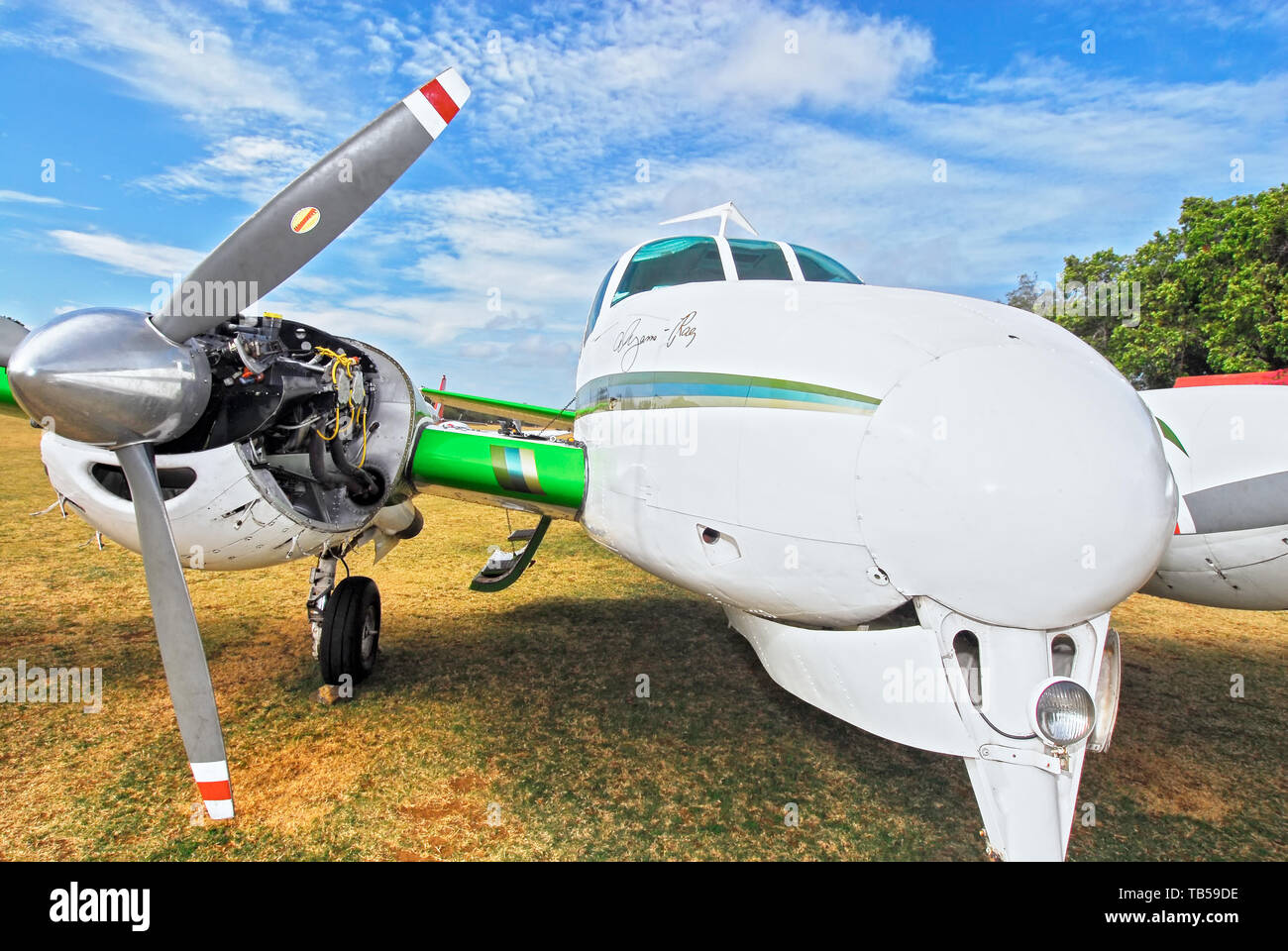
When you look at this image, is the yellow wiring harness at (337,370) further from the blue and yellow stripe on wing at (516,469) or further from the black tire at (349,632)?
the black tire at (349,632)

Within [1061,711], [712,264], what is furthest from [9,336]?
[1061,711]

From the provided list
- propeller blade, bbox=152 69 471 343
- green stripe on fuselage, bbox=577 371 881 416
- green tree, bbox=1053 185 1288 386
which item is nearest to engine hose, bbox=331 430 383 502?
propeller blade, bbox=152 69 471 343

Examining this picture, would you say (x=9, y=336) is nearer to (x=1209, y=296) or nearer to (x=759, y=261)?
(x=759, y=261)

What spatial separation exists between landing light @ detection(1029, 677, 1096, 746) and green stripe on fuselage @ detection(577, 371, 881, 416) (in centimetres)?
118

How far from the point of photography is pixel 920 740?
2.54 meters

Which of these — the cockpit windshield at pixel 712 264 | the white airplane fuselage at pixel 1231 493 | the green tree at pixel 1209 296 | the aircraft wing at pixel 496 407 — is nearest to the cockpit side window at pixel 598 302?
the cockpit windshield at pixel 712 264

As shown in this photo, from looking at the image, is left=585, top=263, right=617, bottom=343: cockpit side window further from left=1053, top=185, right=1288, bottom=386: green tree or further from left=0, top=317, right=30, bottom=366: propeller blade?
left=1053, top=185, right=1288, bottom=386: green tree

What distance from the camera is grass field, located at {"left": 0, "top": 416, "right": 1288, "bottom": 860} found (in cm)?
338

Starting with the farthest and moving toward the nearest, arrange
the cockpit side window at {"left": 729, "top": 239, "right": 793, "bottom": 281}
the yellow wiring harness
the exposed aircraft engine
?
the cockpit side window at {"left": 729, "top": 239, "right": 793, "bottom": 281} < the yellow wiring harness < the exposed aircraft engine

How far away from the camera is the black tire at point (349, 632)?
4855 millimetres

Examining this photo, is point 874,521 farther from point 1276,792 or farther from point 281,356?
point 1276,792

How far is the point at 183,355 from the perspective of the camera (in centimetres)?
325

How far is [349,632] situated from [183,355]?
239cm
